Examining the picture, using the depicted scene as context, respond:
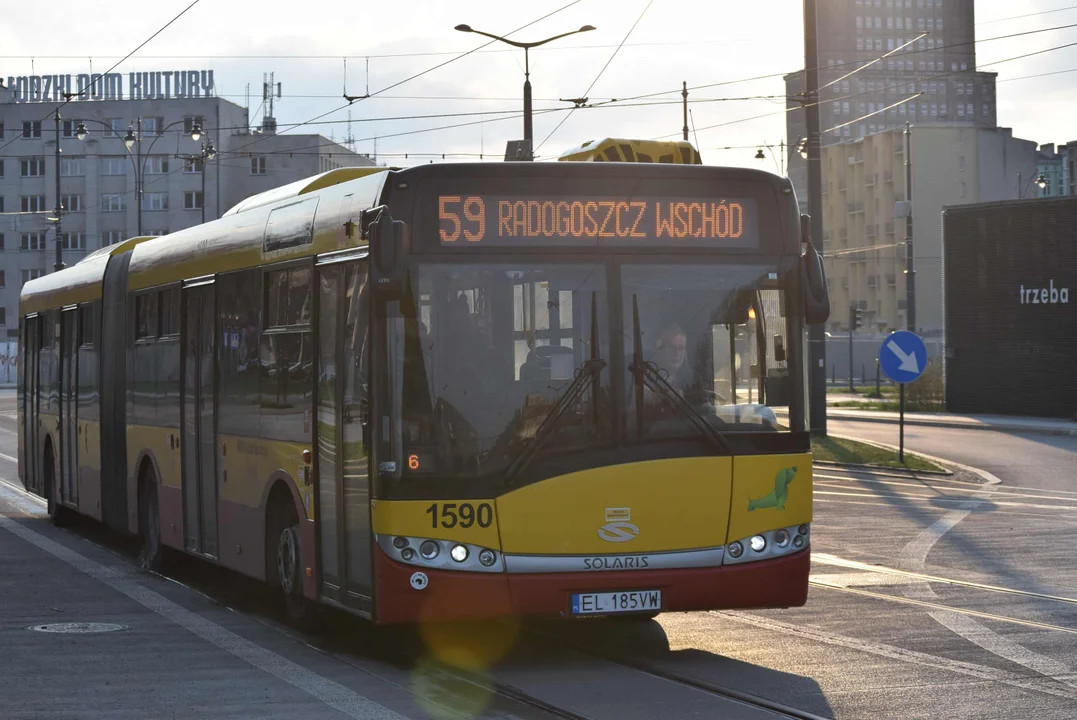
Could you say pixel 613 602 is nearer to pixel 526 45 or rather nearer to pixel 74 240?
pixel 526 45

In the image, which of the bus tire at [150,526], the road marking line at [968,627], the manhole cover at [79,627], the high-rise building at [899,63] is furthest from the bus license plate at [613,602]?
the high-rise building at [899,63]

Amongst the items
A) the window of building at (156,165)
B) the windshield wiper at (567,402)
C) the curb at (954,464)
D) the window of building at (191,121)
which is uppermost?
the window of building at (191,121)

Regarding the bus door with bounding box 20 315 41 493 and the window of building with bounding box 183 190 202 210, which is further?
the window of building with bounding box 183 190 202 210

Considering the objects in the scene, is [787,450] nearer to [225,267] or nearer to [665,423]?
[665,423]

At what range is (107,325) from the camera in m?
16.4

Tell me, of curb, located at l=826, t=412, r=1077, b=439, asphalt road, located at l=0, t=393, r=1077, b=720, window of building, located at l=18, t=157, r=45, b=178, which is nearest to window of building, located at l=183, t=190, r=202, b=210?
window of building, located at l=18, t=157, r=45, b=178

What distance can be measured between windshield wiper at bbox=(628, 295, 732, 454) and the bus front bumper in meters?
0.74

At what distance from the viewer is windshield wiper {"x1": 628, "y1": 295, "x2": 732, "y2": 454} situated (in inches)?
356

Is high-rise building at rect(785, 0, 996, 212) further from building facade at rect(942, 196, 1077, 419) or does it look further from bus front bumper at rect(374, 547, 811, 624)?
bus front bumper at rect(374, 547, 811, 624)

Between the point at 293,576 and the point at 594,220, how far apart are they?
3.15 metres

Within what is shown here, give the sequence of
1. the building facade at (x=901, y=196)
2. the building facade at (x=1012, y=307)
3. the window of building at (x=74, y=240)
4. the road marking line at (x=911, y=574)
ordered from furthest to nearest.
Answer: the window of building at (x=74, y=240)
the building facade at (x=901, y=196)
the building facade at (x=1012, y=307)
the road marking line at (x=911, y=574)

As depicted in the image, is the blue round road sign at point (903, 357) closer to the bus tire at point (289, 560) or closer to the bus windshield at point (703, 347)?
the bus tire at point (289, 560)

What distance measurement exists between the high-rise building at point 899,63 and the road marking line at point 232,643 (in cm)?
16289

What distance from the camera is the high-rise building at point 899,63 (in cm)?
17825
